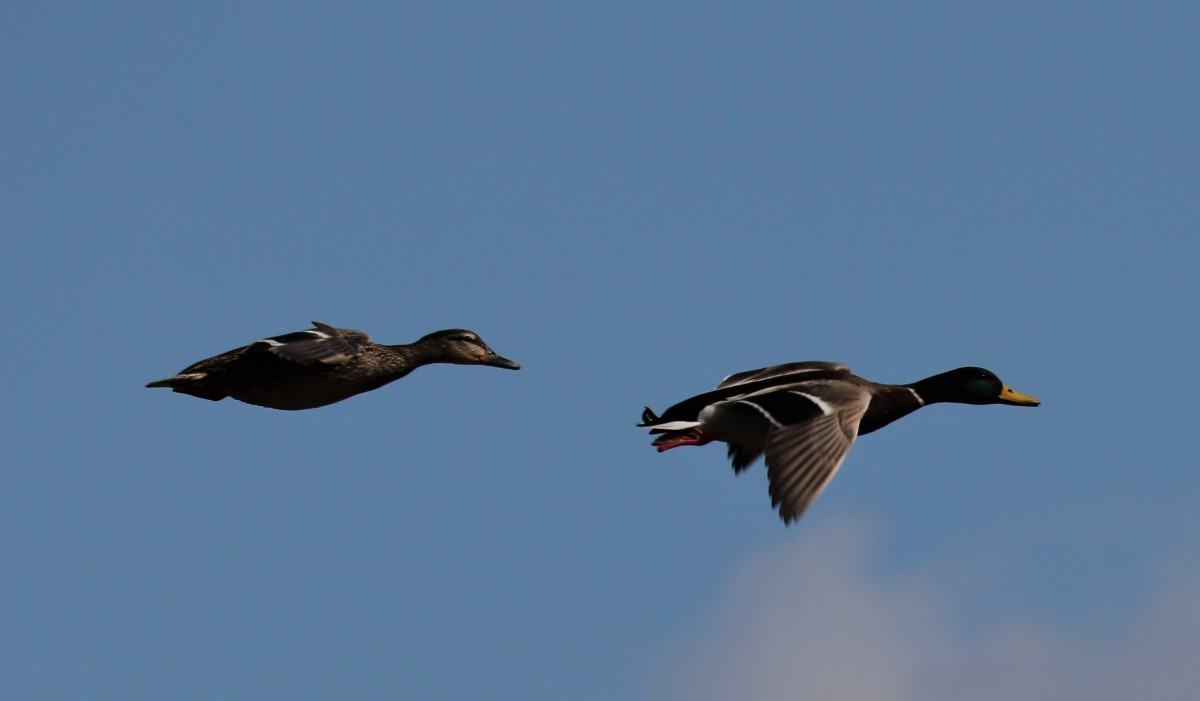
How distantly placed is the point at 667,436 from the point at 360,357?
9.45 ft

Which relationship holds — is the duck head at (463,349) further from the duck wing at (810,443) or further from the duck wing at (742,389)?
the duck wing at (810,443)

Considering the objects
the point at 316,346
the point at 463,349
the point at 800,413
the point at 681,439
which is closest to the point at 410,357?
the point at 463,349

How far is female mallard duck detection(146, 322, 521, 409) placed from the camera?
1816cm

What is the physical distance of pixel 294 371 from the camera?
18.2 metres

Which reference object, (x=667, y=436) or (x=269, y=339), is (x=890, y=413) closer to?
(x=667, y=436)

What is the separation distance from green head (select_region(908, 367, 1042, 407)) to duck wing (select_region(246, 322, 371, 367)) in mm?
5367

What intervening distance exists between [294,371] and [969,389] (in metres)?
6.56

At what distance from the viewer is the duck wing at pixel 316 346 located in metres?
17.9

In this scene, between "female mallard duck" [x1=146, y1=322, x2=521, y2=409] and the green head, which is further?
the green head

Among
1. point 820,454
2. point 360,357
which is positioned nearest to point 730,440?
point 820,454

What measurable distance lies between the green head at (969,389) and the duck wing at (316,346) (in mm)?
5367

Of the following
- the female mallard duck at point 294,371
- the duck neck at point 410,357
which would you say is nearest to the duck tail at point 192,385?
the female mallard duck at point 294,371

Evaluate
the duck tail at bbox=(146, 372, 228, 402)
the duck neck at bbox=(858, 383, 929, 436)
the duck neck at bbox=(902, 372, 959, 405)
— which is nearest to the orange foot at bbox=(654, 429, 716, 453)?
the duck neck at bbox=(858, 383, 929, 436)

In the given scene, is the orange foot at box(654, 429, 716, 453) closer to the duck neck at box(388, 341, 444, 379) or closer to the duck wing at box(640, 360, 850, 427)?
the duck wing at box(640, 360, 850, 427)
